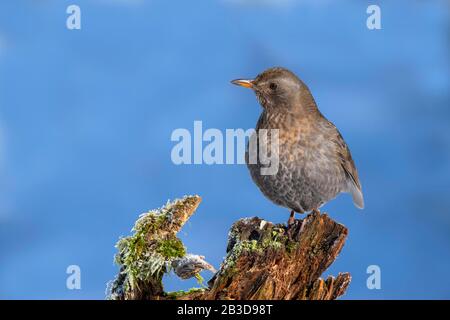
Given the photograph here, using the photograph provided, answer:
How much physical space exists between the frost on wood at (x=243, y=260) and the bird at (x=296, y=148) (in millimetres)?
440

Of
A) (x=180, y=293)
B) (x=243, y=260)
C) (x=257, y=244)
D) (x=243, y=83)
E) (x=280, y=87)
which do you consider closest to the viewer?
(x=243, y=260)

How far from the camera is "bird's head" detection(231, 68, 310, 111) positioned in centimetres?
708

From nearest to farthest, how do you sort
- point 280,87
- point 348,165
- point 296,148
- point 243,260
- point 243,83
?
point 243,260
point 296,148
point 280,87
point 243,83
point 348,165

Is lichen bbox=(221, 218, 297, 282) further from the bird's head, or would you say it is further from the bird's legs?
the bird's head

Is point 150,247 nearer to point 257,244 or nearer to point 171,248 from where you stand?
point 171,248

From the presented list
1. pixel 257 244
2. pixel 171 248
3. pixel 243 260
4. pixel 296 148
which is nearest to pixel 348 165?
pixel 296 148

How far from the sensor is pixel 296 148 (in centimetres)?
690

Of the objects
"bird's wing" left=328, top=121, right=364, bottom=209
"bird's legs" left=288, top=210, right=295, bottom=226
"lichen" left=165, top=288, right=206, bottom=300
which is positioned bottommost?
"lichen" left=165, top=288, right=206, bottom=300

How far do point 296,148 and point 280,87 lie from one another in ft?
2.39

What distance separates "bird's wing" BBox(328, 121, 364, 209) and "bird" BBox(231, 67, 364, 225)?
1 cm

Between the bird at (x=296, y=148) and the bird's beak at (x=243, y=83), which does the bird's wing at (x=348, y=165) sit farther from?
the bird's beak at (x=243, y=83)

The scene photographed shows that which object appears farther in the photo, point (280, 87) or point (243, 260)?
point (280, 87)

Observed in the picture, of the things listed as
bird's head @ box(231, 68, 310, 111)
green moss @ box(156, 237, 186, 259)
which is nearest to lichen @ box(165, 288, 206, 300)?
green moss @ box(156, 237, 186, 259)

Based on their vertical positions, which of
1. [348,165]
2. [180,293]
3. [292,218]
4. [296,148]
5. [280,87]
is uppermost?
[280,87]
